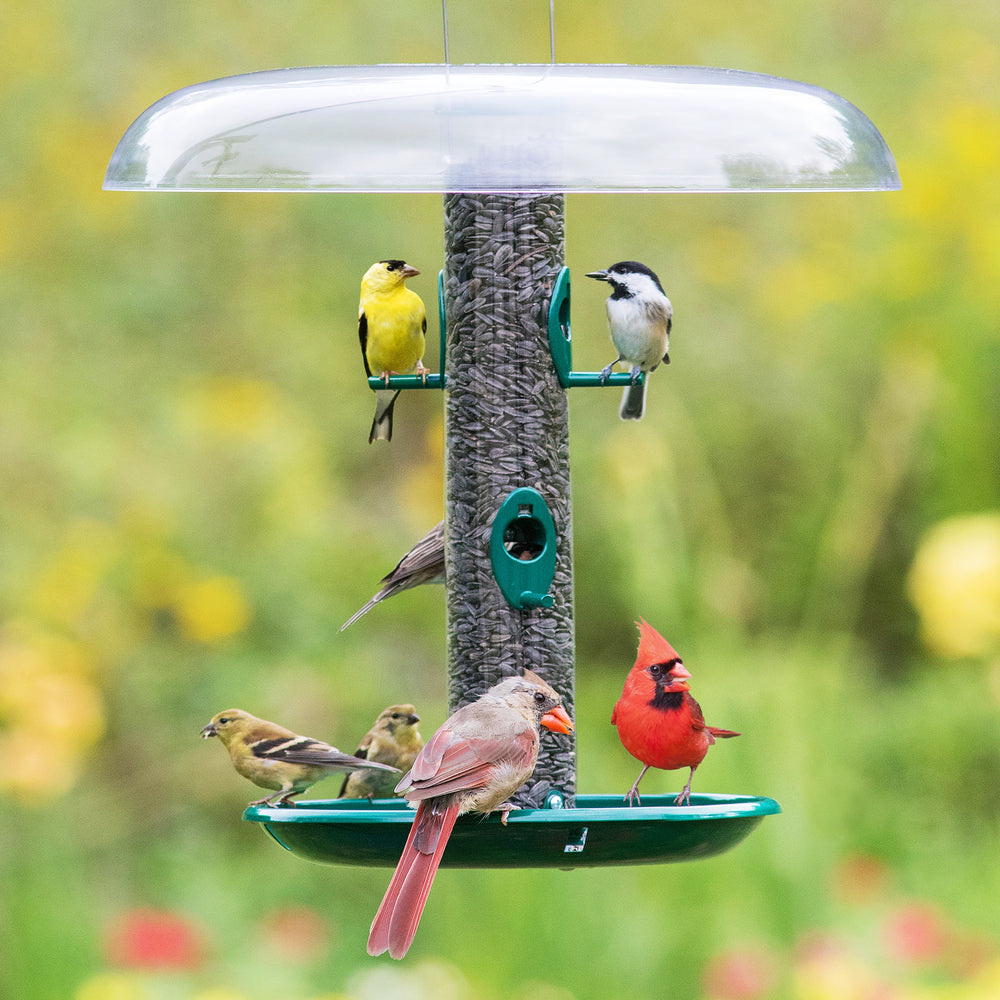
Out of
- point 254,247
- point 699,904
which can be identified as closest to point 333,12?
point 254,247

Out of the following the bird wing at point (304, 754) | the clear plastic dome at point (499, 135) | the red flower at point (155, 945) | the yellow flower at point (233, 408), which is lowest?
the red flower at point (155, 945)

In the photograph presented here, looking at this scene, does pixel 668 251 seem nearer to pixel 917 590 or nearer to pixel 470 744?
pixel 917 590

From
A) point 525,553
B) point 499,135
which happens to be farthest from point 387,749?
point 499,135

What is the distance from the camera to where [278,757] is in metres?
4.17

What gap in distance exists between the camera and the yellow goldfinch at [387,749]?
4383 mm

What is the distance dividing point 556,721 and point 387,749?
722mm

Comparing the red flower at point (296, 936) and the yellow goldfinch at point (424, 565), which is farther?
the red flower at point (296, 936)

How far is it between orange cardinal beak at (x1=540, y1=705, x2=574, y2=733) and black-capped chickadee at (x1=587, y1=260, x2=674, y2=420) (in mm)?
Answer: 1099

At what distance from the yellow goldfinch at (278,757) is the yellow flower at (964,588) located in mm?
3653

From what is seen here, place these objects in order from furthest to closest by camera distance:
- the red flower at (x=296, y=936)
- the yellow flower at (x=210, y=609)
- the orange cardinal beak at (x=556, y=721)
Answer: the yellow flower at (x=210, y=609), the red flower at (x=296, y=936), the orange cardinal beak at (x=556, y=721)

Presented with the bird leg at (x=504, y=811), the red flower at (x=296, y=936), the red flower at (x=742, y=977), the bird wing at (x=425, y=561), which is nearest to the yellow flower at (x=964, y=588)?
the red flower at (x=742, y=977)

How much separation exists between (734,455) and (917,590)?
1517 mm

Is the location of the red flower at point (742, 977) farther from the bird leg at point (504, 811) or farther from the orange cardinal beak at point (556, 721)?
the bird leg at point (504, 811)

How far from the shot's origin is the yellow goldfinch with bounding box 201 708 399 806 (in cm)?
407
